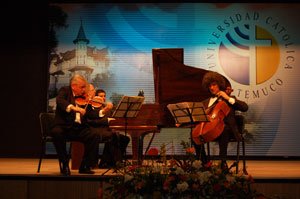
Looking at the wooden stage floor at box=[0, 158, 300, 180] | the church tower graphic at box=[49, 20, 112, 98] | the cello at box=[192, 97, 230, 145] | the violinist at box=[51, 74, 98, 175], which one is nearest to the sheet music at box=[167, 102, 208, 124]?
the cello at box=[192, 97, 230, 145]

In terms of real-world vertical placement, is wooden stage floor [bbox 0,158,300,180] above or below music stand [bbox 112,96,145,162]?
below

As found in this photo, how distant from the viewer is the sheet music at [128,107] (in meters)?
4.65

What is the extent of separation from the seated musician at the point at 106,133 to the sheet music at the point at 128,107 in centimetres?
66

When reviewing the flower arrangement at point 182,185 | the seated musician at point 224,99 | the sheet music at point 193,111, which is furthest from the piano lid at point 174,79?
the flower arrangement at point 182,185

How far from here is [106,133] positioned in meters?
5.50

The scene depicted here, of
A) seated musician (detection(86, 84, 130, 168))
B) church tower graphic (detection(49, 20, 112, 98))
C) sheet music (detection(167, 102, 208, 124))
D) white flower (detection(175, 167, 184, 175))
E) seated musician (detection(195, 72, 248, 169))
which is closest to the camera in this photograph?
white flower (detection(175, 167, 184, 175))

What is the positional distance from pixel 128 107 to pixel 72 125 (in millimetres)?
770

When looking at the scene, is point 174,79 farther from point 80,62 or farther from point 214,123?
point 80,62

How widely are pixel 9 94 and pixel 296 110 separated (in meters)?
4.91

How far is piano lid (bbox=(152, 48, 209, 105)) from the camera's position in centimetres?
512

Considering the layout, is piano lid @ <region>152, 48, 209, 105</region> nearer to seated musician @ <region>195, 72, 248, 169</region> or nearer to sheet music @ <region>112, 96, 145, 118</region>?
seated musician @ <region>195, 72, 248, 169</region>

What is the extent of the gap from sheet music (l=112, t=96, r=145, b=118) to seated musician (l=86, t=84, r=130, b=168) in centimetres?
66

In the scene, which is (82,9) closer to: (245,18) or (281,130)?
(245,18)

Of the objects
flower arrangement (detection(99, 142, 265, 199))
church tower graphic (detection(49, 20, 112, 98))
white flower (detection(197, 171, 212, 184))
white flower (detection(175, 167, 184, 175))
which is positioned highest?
church tower graphic (detection(49, 20, 112, 98))
